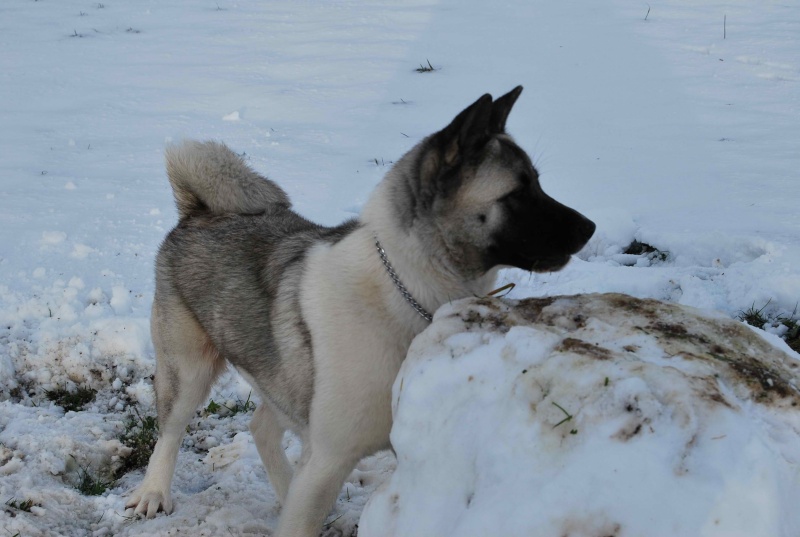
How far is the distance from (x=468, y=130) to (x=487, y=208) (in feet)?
0.84

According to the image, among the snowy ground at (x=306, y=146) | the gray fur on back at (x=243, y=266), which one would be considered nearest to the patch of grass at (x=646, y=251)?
the snowy ground at (x=306, y=146)

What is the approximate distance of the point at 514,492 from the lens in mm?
1833

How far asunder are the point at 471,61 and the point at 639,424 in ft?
21.7

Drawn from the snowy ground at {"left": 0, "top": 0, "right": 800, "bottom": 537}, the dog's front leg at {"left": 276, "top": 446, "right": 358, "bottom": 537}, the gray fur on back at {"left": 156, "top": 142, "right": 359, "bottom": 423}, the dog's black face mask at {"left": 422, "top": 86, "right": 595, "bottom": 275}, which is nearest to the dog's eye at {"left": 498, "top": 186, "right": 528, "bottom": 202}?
the dog's black face mask at {"left": 422, "top": 86, "right": 595, "bottom": 275}

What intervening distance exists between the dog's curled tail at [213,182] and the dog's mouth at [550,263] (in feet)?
4.79

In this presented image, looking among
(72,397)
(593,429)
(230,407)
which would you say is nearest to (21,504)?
(72,397)

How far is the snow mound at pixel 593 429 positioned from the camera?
1720mm

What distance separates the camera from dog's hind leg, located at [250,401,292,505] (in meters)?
3.71

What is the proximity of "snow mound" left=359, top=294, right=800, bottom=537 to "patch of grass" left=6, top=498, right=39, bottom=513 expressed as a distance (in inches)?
72.2

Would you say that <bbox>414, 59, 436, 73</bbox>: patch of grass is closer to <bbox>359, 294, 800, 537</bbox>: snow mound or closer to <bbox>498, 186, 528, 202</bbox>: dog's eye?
<bbox>498, 186, 528, 202</bbox>: dog's eye

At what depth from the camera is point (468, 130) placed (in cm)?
273

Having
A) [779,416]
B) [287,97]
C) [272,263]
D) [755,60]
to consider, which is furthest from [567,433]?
[755,60]

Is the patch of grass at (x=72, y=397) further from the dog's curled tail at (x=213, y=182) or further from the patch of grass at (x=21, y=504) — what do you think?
the dog's curled tail at (x=213, y=182)

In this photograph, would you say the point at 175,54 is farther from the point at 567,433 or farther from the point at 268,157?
the point at 567,433
